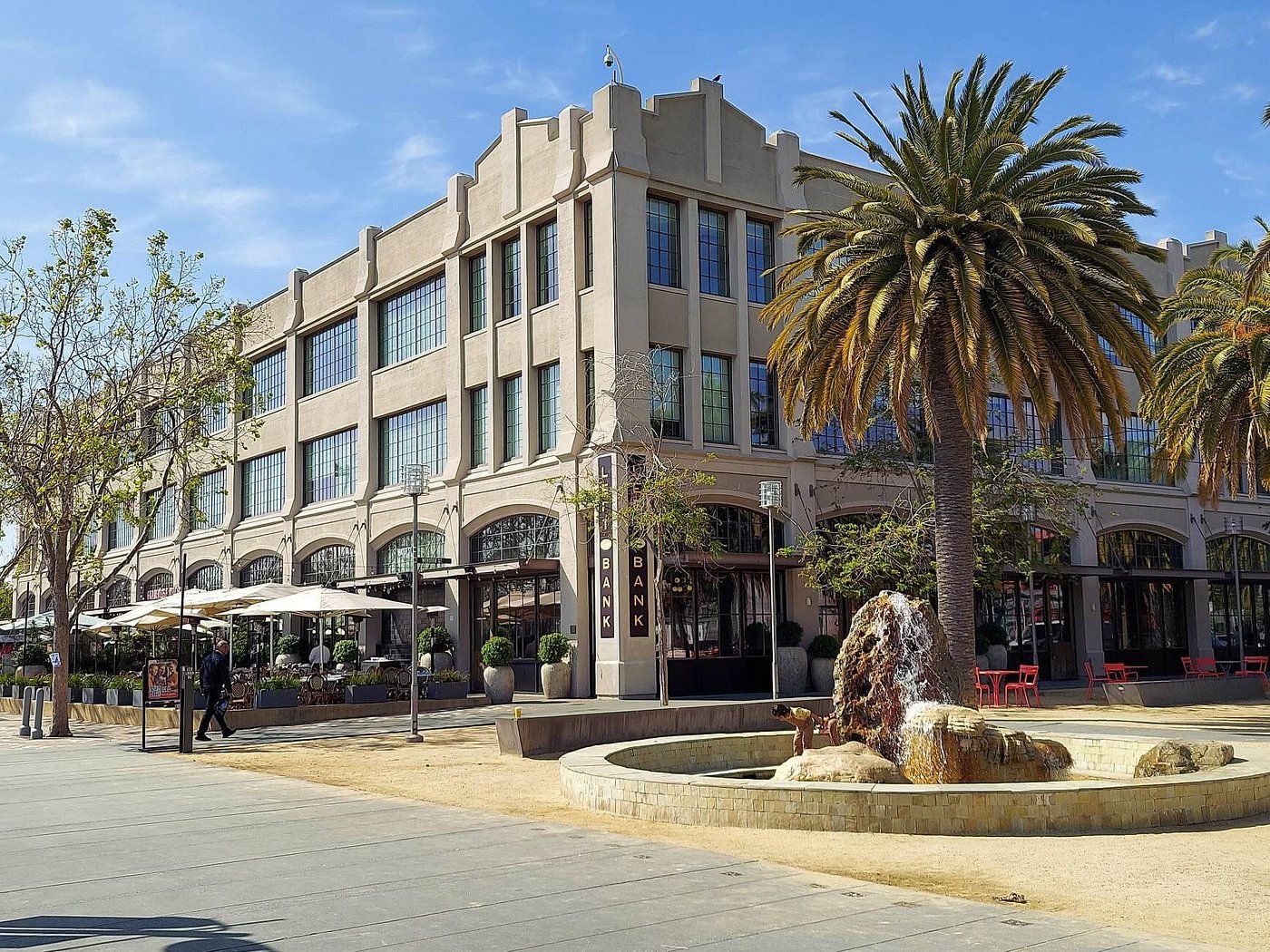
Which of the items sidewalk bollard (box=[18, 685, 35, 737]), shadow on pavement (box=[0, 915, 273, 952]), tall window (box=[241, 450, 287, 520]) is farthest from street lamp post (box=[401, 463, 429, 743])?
tall window (box=[241, 450, 287, 520])

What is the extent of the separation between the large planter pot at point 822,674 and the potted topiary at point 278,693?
43.5ft

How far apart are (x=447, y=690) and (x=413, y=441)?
11973mm

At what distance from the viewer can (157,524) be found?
5756 cm

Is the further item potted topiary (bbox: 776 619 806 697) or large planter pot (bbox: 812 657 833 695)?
large planter pot (bbox: 812 657 833 695)

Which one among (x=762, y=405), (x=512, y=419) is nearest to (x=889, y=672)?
(x=762, y=405)

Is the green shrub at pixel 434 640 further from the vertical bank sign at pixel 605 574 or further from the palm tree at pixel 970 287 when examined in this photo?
the palm tree at pixel 970 287

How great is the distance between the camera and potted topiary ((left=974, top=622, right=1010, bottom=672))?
3659cm

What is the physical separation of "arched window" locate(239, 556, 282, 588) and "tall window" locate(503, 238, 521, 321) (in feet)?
52.7

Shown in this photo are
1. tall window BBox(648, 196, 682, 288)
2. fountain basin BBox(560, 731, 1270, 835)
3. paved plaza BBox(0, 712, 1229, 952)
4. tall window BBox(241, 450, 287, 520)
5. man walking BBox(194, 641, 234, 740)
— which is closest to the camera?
paved plaza BBox(0, 712, 1229, 952)

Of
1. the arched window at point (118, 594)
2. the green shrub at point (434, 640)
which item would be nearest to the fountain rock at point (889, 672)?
the green shrub at point (434, 640)

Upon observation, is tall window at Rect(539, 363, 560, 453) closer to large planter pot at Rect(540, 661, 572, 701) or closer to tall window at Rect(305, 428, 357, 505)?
large planter pot at Rect(540, 661, 572, 701)

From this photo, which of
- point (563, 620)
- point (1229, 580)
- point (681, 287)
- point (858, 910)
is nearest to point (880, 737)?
point (858, 910)

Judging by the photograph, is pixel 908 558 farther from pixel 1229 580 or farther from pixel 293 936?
pixel 293 936

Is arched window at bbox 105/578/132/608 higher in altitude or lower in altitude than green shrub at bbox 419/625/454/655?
higher
